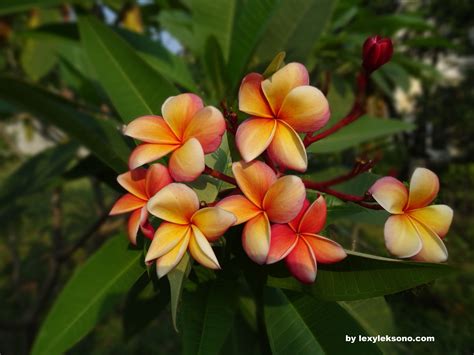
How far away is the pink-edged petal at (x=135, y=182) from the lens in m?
0.56

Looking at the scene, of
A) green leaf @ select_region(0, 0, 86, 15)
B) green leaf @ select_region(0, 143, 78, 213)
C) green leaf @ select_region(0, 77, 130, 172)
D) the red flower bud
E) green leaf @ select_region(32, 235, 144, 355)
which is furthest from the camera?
green leaf @ select_region(0, 143, 78, 213)

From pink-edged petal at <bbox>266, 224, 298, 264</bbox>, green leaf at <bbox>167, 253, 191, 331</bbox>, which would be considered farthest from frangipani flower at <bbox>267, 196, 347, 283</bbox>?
green leaf at <bbox>167, 253, 191, 331</bbox>

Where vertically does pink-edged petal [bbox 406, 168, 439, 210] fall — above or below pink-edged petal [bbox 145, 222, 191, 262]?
below

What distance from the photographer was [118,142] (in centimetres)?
62

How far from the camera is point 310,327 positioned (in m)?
0.64

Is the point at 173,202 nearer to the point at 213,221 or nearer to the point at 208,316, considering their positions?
the point at 213,221

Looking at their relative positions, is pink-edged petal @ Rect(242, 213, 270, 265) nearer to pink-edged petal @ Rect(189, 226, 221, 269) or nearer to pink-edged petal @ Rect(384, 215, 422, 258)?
pink-edged petal @ Rect(189, 226, 221, 269)

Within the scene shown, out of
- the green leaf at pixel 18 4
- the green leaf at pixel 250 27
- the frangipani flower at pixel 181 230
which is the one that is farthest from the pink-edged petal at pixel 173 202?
the green leaf at pixel 18 4

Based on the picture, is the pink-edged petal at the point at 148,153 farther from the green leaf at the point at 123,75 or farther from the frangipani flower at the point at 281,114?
the green leaf at the point at 123,75

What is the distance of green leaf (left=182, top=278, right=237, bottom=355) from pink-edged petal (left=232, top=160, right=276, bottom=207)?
0.69 ft

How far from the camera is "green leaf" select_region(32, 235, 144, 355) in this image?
664 millimetres

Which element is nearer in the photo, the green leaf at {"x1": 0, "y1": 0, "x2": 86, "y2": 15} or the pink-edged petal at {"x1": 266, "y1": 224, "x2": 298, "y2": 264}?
the pink-edged petal at {"x1": 266, "y1": 224, "x2": 298, "y2": 264}

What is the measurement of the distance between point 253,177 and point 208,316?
0.25m

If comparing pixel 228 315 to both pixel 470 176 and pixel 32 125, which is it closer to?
pixel 32 125
